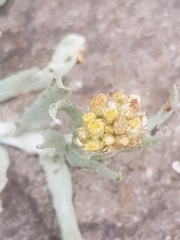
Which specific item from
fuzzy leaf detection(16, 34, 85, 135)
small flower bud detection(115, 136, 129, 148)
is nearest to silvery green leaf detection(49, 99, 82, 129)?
fuzzy leaf detection(16, 34, 85, 135)

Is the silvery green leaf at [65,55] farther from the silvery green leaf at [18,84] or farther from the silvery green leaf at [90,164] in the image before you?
the silvery green leaf at [90,164]

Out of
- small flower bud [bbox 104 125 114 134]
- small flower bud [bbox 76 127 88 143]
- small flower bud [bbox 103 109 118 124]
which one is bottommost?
small flower bud [bbox 76 127 88 143]

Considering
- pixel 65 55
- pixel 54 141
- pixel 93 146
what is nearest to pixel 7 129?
pixel 54 141

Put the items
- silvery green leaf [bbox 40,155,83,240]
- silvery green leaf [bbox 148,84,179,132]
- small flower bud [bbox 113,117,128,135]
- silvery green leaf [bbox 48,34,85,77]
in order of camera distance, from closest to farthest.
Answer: small flower bud [bbox 113,117,128,135] → silvery green leaf [bbox 148,84,179,132] → silvery green leaf [bbox 40,155,83,240] → silvery green leaf [bbox 48,34,85,77]

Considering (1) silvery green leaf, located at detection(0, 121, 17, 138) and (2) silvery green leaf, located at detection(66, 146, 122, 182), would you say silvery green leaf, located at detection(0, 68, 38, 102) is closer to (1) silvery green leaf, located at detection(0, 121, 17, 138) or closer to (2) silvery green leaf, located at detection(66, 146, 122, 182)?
(1) silvery green leaf, located at detection(0, 121, 17, 138)

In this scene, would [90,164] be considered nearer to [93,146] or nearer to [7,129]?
[93,146]

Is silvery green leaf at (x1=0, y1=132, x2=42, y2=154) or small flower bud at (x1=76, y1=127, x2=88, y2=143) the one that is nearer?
small flower bud at (x1=76, y1=127, x2=88, y2=143)

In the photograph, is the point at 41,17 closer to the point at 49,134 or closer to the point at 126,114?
the point at 49,134
